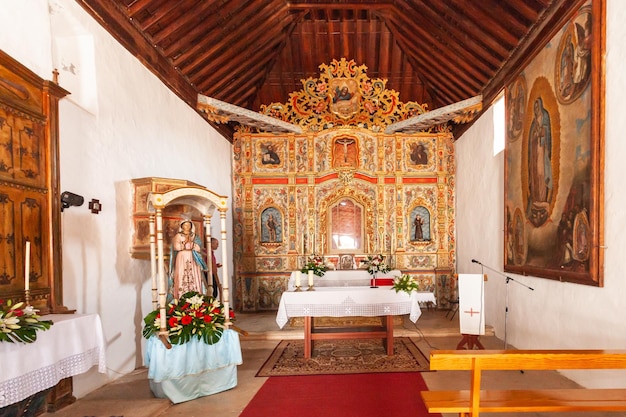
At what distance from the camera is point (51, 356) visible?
315cm

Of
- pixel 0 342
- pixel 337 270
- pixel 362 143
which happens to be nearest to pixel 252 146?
pixel 362 143

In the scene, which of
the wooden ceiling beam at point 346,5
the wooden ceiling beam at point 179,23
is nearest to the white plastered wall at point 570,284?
the wooden ceiling beam at point 346,5

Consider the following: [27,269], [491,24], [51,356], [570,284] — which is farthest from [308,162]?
[51,356]

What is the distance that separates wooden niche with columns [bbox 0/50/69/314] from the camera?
3.55m

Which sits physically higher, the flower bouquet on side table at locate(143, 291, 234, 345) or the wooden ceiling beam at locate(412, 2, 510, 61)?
the wooden ceiling beam at locate(412, 2, 510, 61)

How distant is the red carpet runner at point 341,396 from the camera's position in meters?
4.29

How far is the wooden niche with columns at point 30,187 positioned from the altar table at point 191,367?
3.85 feet

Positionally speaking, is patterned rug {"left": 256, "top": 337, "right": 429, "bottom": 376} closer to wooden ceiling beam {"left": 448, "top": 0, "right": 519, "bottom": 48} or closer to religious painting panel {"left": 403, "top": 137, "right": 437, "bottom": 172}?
religious painting panel {"left": 403, "top": 137, "right": 437, "bottom": 172}

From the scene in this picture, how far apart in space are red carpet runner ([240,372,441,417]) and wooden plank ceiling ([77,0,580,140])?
534 centimetres

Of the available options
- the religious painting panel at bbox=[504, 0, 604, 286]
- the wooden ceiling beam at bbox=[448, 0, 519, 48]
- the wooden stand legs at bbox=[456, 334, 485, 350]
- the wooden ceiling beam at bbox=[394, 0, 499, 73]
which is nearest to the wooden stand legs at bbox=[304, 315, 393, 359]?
the wooden stand legs at bbox=[456, 334, 485, 350]

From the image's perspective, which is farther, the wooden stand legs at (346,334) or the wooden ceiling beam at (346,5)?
the wooden ceiling beam at (346,5)

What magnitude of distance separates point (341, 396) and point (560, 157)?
4.26m

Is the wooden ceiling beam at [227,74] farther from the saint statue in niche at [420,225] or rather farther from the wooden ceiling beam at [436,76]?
the saint statue in niche at [420,225]

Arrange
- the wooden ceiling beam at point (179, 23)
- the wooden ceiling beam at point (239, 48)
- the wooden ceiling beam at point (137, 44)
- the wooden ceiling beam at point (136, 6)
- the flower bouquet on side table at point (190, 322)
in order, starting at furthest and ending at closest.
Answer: the wooden ceiling beam at point (239, 48), the wooden ceiling beam at point (179, 23), the wooden ceiling beam at point (136, 6), the wooden ceiling beam at point (137, 44), the flower bouquet on side table at point (190, 322)
